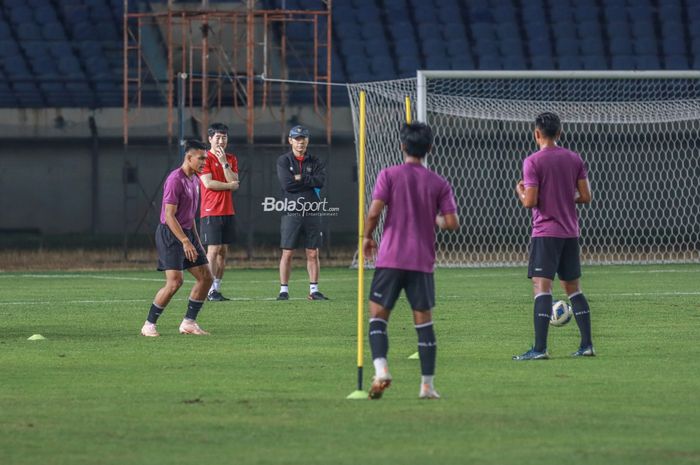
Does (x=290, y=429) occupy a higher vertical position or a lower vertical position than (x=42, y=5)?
lower

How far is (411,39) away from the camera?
3500cm

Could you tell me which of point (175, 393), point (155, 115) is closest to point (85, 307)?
point (175, 393)

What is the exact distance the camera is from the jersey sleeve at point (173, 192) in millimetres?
12695

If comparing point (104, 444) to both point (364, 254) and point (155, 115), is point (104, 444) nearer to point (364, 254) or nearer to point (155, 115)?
point (364, 254)

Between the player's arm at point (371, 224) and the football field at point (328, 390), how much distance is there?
877 mm

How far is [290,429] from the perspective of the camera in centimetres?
752

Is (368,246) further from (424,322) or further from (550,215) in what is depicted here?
(550,215)

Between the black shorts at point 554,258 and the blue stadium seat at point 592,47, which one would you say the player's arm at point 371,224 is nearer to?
the black shorts at point 554,258

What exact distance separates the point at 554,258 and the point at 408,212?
255 cm

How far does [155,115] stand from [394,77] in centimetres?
603

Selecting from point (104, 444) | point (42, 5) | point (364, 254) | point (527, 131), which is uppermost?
point (42, 5)

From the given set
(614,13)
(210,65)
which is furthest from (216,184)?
(614,13)

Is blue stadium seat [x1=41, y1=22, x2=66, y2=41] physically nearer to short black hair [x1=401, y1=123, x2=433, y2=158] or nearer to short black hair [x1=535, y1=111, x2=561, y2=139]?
short black hair [x1=535, y1=111, x2=561, y2=139]

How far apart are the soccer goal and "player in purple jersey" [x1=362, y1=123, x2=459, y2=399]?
1805 cm
